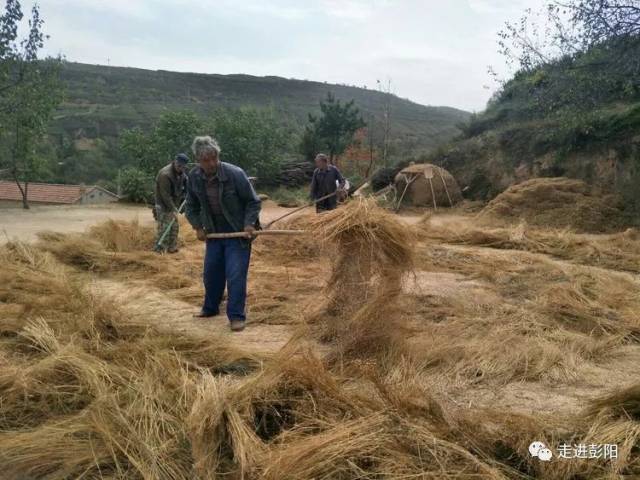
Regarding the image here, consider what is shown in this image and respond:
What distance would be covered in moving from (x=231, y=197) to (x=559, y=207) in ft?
31.3

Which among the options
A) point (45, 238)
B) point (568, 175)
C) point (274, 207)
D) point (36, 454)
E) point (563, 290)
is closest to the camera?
point (36, 454)

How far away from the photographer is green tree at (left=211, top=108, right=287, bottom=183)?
79.6ft

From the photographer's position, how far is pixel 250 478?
7.50ft

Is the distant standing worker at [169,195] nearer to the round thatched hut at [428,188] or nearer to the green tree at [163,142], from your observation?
the round thatched hut at [428,188]

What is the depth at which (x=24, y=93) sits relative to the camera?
17.3 metres

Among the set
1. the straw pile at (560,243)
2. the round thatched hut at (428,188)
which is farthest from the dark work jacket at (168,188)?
the round thatched hut at (428,188)

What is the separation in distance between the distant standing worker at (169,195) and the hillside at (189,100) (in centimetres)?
3254

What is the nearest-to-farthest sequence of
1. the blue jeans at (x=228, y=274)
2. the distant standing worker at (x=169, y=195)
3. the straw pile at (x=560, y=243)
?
the blue jeans at (x=228, y=274) → the distant standing worker at (x=169, y=195) → the straw pile at (x=560, y=243)

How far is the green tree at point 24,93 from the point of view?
53.9ft

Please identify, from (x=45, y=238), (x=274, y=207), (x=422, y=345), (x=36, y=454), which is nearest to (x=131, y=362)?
(x=36, y=454)

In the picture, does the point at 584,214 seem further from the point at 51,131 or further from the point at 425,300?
the point at 51,131

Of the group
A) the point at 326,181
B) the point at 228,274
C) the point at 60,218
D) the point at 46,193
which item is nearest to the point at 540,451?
the point at 228,274

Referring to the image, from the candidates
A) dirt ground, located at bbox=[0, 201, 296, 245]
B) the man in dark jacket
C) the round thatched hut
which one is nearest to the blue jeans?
the man in dark jacket

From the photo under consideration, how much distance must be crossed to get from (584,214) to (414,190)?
540cm
